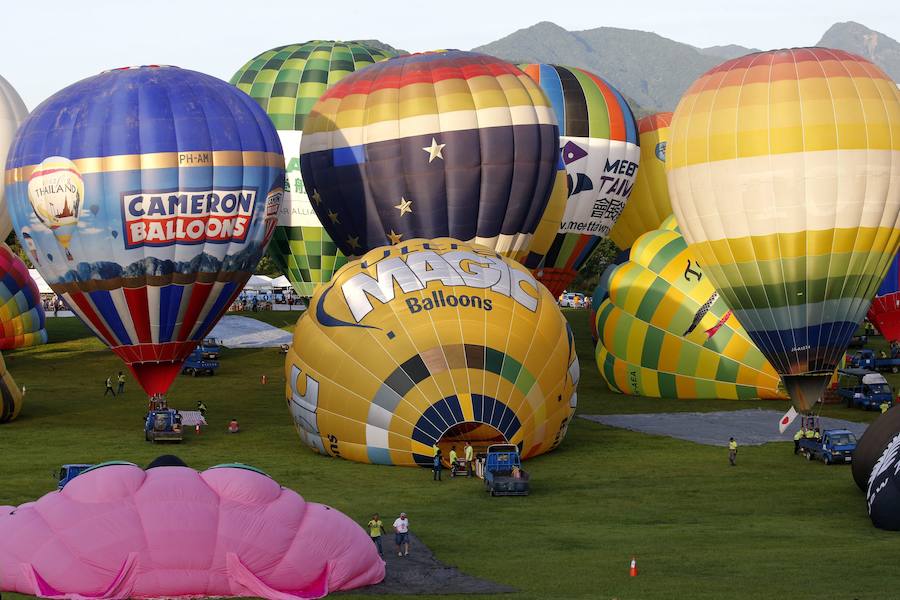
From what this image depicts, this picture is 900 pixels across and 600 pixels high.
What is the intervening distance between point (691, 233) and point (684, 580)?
62.6 ft

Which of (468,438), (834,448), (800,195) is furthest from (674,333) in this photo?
(468,438)

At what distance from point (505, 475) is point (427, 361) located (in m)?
3.75

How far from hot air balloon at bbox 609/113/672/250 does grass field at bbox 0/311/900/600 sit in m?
19.1

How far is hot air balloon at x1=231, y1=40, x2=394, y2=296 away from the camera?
190ft

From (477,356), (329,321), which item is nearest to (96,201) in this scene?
(329,321)

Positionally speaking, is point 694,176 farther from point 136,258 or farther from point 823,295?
point 136,258

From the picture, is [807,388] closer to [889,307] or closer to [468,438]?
[468,438]

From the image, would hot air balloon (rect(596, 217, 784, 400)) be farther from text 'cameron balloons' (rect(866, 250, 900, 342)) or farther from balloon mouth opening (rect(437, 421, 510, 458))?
balloon mouth opening (rect(437, 421, 510, 458))

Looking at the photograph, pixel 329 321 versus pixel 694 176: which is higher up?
pixel 694 176

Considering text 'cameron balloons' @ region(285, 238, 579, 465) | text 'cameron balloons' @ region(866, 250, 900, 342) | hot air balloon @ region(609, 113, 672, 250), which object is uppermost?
text 'cameron balloons' @ region(285, 238, 579, 465)

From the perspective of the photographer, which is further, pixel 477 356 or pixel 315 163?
Answer: pixel 315 163

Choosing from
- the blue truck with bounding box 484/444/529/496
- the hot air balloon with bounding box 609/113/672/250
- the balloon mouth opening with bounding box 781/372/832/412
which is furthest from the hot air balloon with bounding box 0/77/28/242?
the balloon mouth opening with bounding box 781/372/832/412

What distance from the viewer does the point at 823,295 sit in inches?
1545

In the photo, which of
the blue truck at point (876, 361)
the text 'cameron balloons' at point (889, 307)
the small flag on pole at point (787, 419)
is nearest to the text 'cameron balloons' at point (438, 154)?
the small flag on pole at point (787, 419)
